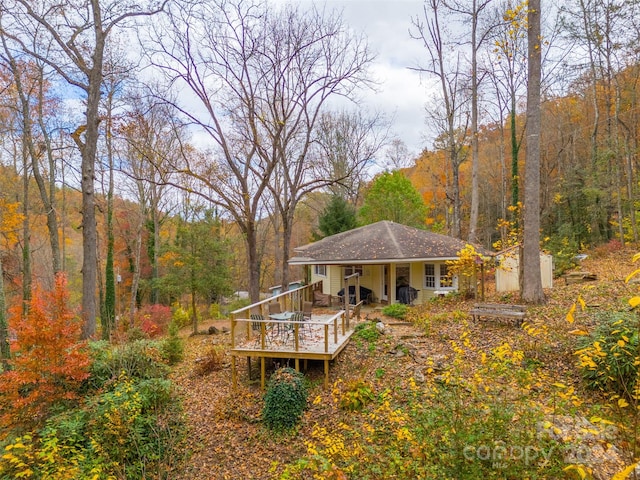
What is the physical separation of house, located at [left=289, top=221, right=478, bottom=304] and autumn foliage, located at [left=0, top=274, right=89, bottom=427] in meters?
9.32

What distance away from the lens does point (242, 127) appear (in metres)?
15.1

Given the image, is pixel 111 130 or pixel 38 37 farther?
pixel 111 130

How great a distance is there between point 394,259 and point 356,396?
7551mm

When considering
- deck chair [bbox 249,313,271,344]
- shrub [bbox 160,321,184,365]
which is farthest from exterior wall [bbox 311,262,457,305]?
shrub [bbox 160,321,184,365]

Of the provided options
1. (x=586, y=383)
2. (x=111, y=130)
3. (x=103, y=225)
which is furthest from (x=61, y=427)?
(x=103, y=225)

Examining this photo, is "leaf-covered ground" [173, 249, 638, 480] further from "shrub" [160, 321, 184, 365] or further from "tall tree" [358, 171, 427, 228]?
"tall tree" [358, 171, 427, 228]

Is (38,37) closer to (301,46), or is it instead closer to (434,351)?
(301,46)

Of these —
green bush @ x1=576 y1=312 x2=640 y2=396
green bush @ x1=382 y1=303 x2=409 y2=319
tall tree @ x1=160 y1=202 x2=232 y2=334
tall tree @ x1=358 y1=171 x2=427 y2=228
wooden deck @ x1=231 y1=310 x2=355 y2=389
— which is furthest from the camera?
tall tree @ x1=358 y1=171 x2=427 y2=228

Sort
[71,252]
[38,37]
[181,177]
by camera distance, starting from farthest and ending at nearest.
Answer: [71,252]
[181,177]
[38,37]

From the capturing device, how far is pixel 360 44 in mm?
14148

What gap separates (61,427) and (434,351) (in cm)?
782

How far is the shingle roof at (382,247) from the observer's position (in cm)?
1402

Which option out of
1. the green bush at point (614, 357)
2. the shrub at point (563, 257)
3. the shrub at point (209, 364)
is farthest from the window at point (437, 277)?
the shrub at point (209, 364)

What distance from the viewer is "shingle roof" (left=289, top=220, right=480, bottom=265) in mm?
14016
